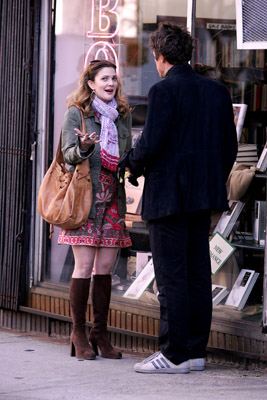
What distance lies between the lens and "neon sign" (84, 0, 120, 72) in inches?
274

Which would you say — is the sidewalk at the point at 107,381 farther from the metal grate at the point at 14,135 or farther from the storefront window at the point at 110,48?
the metal grate at the point at 14,135

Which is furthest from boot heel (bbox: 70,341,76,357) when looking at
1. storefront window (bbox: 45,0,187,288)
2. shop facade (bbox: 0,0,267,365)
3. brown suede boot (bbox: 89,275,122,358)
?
storefront window (bbox: 45,0,187,288)

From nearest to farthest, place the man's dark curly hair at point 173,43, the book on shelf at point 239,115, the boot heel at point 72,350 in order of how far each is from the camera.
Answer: the man's dark curly hair at point 173,43
the boot heel at point 72,350
the book on shelf at point 239,115

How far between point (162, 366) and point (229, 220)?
142cm

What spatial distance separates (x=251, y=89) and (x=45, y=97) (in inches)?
65.5

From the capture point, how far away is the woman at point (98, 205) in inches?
233

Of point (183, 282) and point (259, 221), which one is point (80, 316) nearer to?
point (183, 282)

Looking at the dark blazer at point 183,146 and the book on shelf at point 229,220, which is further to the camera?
the book on shelf at point 229,220

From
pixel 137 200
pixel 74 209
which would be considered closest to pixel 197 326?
pixel 74 209

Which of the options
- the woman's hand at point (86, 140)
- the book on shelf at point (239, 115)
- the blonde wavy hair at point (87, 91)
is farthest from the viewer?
the book on shelf at point (239, 115)

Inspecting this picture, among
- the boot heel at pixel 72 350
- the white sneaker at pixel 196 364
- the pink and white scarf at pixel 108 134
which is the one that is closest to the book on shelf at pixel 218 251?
the white sneaker at pixel 196 364

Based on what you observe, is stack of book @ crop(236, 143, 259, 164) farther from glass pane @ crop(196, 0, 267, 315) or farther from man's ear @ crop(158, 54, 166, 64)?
man's ear @ crop(158, 54, 166, 64)

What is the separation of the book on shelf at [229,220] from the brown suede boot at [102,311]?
96 cm

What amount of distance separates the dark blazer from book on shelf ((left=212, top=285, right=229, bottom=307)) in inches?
42.0
